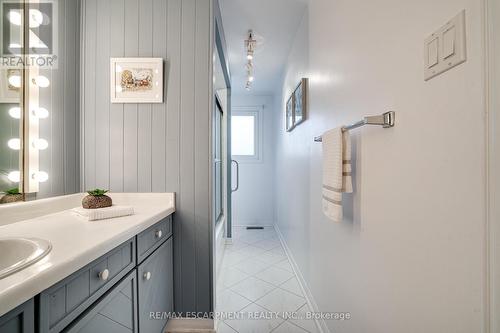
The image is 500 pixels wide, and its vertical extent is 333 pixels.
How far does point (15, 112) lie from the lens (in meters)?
1.15

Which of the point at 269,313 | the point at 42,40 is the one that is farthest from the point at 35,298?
the point at 269,313

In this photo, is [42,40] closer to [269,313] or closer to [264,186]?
[269,313]

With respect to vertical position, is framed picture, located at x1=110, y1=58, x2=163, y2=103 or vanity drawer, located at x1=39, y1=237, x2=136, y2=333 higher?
framed picture, located at x1=110, y1=58, x2=163, y2=103

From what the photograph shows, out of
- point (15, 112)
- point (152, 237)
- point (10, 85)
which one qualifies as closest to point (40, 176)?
point (15, 112)

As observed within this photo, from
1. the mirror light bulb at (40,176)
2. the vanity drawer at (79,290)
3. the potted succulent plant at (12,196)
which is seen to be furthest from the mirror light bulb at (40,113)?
the vanity drawer at (79,290)

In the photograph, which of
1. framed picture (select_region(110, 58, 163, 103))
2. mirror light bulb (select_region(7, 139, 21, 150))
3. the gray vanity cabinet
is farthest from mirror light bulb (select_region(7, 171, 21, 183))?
the gray vanity cabinet

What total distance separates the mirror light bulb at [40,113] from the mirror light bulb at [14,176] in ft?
1.12

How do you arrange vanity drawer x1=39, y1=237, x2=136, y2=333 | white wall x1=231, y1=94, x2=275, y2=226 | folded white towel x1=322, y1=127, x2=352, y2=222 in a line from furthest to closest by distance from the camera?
white wall x1=231, y1=94, x2=275, y2=226, folded white towel x1=322, y1=127, x2=352, y2=222, vanity drawer x1=39, y1=237, x2=136, y2=333

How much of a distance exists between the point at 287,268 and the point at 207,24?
93.4 inches

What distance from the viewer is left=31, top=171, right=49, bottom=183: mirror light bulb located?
1249mm

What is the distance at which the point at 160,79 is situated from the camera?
1537 mm

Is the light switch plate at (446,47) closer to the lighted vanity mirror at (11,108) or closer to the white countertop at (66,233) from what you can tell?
the white countertop at (66,233)

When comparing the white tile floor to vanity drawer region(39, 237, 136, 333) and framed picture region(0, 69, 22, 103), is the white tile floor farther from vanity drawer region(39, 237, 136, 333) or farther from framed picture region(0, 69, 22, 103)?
framed picture region(0, 69, 22, 103)

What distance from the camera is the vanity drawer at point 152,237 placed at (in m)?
1.09
